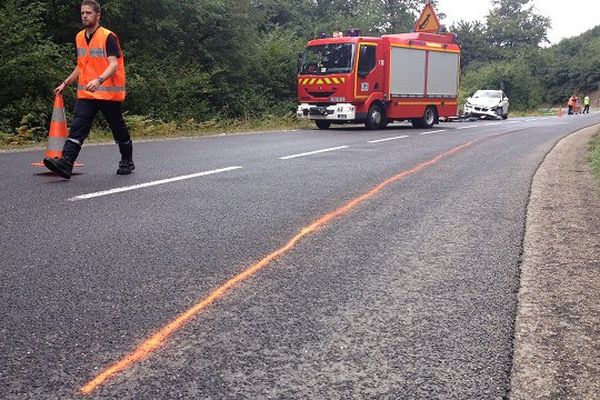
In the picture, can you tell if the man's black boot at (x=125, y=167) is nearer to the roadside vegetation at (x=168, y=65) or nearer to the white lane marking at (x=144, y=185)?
the white lane marking at (x=144, y=185)

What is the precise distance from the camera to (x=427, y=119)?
21.5 metres

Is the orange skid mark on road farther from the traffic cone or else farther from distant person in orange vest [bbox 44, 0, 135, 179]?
the traffic cone

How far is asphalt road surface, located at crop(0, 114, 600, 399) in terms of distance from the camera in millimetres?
2256

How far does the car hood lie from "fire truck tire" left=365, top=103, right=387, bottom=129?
17776mm

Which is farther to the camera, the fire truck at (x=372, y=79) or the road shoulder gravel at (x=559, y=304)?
the fire truck at (x=372, y=79)

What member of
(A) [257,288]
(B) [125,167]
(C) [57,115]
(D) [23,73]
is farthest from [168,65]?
(A) [257,288]

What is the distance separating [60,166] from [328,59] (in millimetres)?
13911

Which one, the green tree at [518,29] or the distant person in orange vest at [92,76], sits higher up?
the green tree at [518,29]

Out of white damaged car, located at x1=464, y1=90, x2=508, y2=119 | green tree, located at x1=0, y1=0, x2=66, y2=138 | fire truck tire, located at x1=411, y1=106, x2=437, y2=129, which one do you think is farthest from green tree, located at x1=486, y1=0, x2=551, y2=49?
green tree, located at x1=0, y1=0, x2=66, y2=138

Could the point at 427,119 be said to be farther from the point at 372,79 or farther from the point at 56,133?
the point at 56,133

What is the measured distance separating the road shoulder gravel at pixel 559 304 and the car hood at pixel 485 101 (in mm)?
31336

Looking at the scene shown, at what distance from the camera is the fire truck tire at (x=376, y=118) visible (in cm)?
1938

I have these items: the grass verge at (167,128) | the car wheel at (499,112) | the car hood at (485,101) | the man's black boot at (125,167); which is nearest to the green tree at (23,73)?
the grass verge at (167,128)

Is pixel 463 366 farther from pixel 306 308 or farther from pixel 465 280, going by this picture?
pixel 465 280
